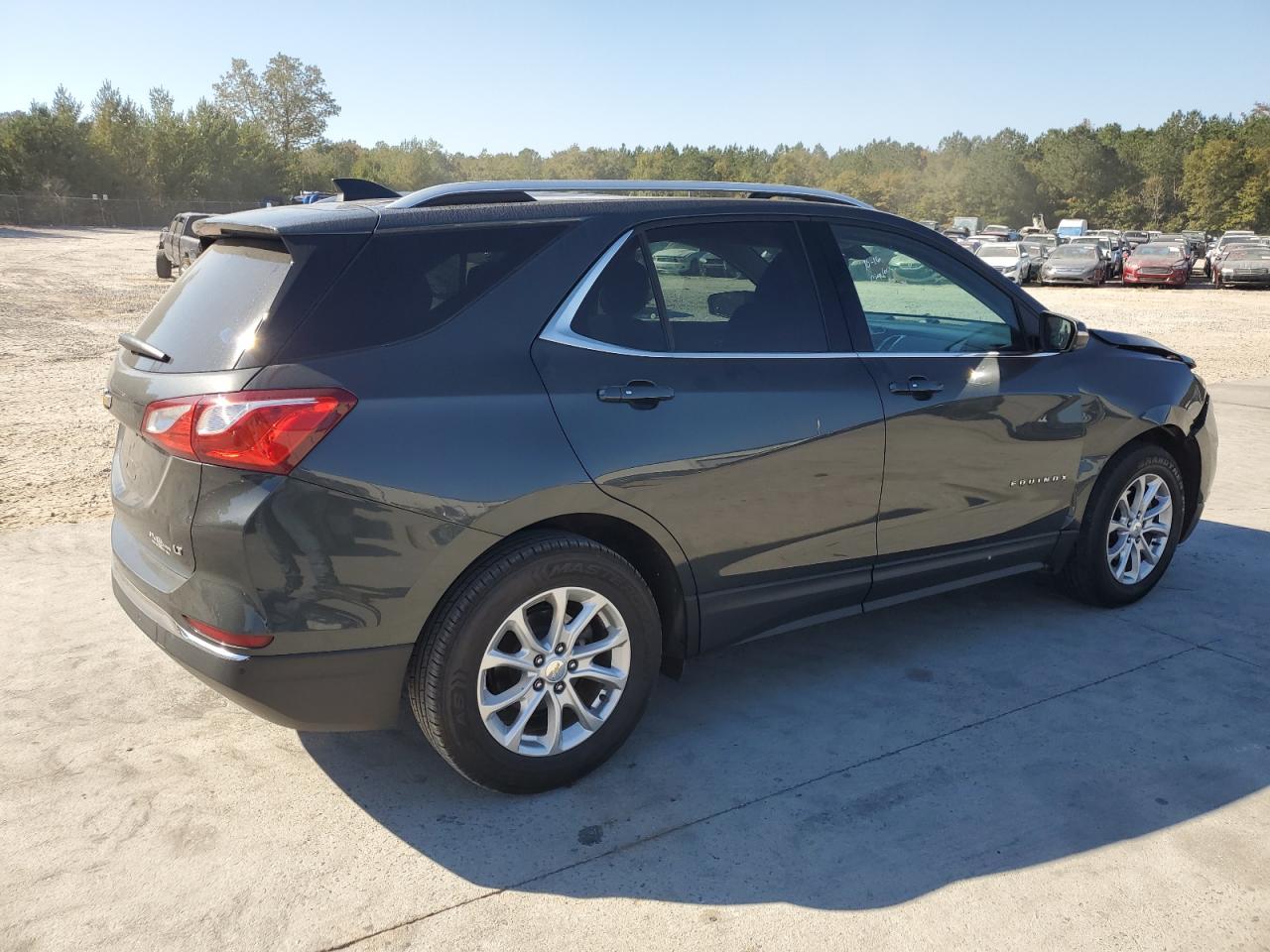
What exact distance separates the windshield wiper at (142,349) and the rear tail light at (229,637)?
796mm

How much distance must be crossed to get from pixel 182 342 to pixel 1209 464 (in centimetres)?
474

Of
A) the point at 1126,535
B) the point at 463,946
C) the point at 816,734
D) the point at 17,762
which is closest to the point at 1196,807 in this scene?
the point at 816,734

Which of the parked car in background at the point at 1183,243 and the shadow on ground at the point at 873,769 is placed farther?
the parked car in background at the point at 1183,243

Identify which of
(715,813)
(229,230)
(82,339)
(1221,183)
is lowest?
(82,339)

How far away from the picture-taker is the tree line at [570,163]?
74750 mm

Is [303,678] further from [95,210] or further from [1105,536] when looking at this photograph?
[95,210]

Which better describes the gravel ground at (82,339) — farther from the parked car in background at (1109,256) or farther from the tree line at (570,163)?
the tree line at (570,163)

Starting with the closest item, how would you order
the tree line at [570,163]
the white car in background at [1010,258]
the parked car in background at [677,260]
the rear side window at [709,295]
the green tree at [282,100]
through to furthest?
1. the rear side window at [709,295]
2. the parked car in background at [677,260]
3. the white car in background at [1010,258]
4. the tree line at [570,163]
5. the green tree at [282,100]

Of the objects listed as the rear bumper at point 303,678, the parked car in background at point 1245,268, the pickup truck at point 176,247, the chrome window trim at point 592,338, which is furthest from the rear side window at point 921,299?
the parked car in background at point 1245,268

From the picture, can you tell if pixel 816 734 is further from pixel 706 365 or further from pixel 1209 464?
pixel 1209 464

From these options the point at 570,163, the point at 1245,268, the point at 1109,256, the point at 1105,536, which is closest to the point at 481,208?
the point at 1105,536

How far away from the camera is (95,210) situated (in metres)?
68.6

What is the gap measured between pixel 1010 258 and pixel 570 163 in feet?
371

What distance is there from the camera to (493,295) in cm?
316
